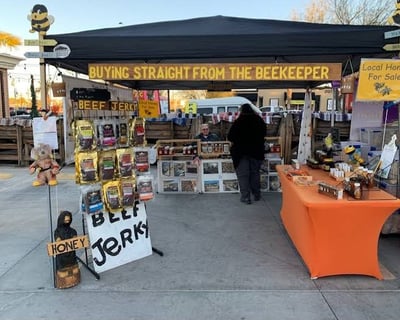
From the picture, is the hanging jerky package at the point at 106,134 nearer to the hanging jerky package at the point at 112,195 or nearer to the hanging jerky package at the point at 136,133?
the hanging jerky package at the point at 136,133

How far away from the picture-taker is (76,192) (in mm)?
7000

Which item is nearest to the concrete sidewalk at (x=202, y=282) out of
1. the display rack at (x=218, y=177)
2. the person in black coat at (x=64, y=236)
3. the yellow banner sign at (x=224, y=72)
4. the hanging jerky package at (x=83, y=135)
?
the person in black coat at (x=64, y=236)

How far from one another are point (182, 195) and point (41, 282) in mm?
3520

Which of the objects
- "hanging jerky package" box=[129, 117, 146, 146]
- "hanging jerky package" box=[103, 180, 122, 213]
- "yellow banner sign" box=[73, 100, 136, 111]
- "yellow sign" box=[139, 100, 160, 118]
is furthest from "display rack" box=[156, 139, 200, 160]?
"hanging jerky package" box=[103, 180, 122, 213]

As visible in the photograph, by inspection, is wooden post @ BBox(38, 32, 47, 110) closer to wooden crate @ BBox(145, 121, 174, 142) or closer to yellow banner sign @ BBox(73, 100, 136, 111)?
yellow banner sign @ BBox(73, 100, 136, 111)

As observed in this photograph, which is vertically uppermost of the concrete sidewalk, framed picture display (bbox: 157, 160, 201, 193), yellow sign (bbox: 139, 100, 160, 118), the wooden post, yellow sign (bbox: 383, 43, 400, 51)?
yellow sign (bbox: 383, 43, 400, 51)

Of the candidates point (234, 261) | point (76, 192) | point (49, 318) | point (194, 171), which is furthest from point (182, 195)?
point (49, 318)

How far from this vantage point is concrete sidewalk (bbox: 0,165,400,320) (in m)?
2.89

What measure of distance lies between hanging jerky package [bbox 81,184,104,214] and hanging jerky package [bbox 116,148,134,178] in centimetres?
26

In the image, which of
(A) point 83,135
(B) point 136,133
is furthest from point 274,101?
(A) point 83,135

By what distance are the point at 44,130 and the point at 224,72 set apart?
185cm

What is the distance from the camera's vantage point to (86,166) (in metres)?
3.31

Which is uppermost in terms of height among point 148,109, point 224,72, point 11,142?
point 224,72

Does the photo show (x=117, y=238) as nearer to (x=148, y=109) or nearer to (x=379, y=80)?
(x=379, y=80)
